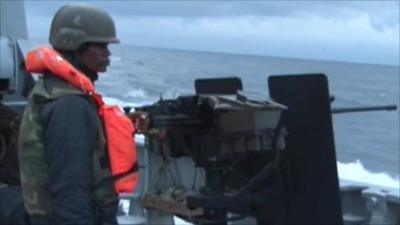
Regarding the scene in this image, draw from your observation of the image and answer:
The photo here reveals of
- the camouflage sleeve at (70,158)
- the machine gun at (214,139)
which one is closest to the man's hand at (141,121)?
the machine gun at (214,139)

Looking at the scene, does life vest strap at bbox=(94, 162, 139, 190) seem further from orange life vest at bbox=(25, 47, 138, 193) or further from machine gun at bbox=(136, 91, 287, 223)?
machine gun at bbox=(136, 91, 287, 223)

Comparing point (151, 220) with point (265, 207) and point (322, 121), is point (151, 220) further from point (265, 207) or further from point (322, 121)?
point (322, 121)

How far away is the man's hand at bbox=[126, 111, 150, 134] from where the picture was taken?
350 cm

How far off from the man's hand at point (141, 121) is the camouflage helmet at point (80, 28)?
0.85 m

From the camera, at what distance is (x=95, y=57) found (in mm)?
2637

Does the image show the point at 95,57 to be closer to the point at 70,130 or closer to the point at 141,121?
the point at 70,130

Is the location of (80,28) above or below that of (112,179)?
above

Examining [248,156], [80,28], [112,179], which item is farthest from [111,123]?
[248,156]

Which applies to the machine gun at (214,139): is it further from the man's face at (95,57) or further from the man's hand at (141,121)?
the man's face at (95,57)

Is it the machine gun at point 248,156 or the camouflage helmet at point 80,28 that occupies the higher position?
the camouflage helmet at point 80,28

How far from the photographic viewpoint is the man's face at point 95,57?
2631 mm

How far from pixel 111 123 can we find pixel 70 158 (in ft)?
0.74

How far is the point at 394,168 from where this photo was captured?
68.2ft

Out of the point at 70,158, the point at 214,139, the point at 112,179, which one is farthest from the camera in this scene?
the point at 214,139
